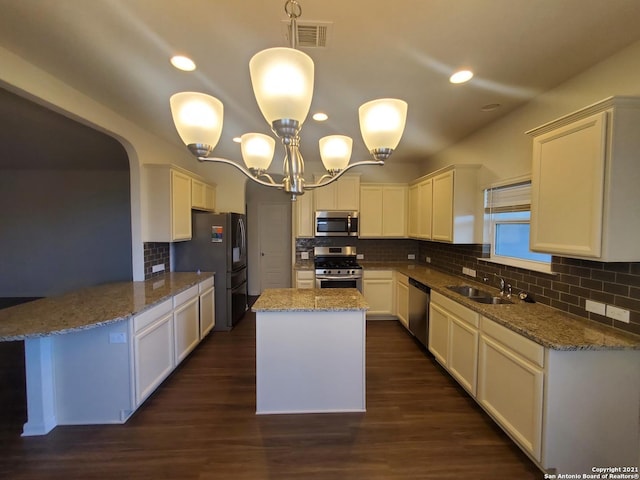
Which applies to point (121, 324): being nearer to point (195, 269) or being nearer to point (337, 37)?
point (195, 269)

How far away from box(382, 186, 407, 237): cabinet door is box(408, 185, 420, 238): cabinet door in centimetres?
13

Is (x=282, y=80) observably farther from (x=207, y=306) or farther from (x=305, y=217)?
(x=305, y=217)

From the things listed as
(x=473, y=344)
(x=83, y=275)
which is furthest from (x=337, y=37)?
(x=83, y=275)

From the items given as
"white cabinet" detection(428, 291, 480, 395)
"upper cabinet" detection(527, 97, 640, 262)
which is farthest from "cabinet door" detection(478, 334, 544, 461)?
"upper cabinet" detection(527, 97, 640, 262)

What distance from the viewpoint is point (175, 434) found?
2053 millimetres

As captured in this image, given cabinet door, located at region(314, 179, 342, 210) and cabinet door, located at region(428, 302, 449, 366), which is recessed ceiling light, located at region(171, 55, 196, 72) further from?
cabinet door, located at region(428, 302, 449, 366)

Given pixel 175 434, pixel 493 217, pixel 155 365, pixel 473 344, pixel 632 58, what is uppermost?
pixel 632 58

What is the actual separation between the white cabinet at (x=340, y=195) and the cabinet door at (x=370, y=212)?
12 cm

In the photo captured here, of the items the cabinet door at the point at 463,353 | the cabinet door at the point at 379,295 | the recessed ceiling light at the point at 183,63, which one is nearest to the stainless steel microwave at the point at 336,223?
the cabinet door at the point at 379,295

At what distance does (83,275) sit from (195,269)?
308 centimetres

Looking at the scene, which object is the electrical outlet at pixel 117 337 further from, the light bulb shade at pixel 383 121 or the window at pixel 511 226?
the window at pixel 511 226

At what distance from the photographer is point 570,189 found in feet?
5.79

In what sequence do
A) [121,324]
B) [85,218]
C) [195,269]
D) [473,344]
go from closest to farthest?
[121,324] → [473,344] → [195,269] → [85,218]

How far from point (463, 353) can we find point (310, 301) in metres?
1.44
